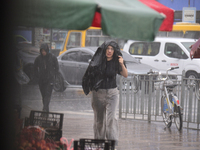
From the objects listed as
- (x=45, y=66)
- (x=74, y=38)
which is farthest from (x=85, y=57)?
(x=45, y=66)

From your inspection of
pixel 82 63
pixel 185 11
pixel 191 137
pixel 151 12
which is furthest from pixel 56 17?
pixel 185 11

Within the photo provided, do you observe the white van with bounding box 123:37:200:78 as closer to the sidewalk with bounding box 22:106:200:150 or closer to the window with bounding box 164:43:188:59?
the window with bounding box 164:43:188:59

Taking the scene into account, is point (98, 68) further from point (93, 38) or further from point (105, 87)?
point (93, 38)

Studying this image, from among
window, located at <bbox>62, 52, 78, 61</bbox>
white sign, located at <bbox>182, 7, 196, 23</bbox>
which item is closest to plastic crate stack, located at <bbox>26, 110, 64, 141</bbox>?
window, located at <bbox>62, 52, 78, 61</bbox>

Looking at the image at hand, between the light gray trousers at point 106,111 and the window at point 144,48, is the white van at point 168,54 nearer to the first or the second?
the window at point 144,48

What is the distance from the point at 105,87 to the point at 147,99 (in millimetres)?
3352

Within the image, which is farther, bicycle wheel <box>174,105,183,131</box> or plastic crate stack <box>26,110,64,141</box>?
bicycle wheel <box>174,105,183,131</box>

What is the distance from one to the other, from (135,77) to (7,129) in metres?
5.54

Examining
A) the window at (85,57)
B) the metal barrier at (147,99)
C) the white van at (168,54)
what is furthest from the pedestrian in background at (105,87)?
the white van at (168,54)

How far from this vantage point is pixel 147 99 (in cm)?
892

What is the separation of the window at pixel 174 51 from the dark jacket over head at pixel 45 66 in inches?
373

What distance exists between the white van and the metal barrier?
8.10 m

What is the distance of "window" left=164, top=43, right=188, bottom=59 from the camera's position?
17.3m

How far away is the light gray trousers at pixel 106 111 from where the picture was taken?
18.9ft
